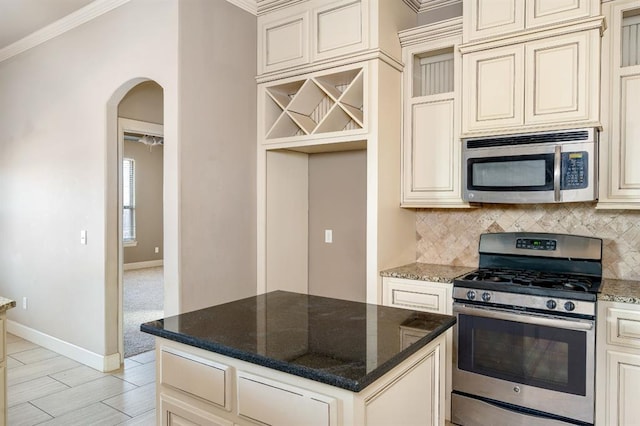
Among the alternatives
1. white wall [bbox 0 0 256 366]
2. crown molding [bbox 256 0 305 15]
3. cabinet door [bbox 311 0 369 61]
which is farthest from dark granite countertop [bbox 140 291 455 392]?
crown molding [bbox 256 0 305 15]

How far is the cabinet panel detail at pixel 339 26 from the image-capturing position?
301 cm

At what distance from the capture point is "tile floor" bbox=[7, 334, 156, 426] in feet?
9.35

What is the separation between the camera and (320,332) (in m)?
1.57

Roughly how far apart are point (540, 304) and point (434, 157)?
1224 millimetres

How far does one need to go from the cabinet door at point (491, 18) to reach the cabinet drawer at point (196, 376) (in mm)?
2547

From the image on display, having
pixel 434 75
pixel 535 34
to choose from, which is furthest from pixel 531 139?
pixel 434 75

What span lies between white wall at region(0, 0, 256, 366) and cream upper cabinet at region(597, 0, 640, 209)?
2397mm

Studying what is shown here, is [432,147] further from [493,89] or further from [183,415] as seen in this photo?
[183,415]

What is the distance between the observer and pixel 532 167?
8.90 ft

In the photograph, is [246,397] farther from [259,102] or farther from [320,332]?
[259,102]

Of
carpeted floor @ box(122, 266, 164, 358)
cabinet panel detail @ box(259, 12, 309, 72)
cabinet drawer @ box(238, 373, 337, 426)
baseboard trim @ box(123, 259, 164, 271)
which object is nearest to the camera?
cabinet drawer @ box(238, 373, 337, 426)

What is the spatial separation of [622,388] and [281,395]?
6.67 ft

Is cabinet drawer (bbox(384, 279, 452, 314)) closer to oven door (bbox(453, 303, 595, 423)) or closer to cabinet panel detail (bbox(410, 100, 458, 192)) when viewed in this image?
oven door (bbox(453, 303, 595, 423))

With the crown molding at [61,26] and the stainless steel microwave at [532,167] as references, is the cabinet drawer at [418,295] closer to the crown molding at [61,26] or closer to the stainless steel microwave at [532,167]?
the stainless steel microwave at [532,167]
